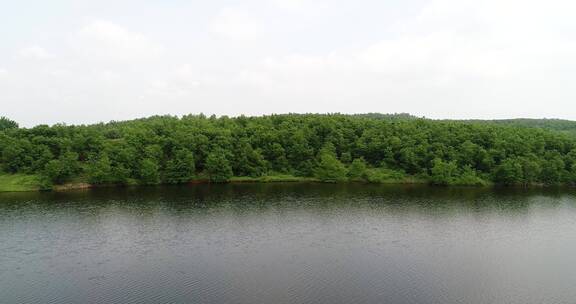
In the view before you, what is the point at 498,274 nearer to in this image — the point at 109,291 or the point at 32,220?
the point at 109,291

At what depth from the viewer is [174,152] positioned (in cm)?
7162

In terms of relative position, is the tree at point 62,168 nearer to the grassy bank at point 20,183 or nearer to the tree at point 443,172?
the grassy bank at point 20,183

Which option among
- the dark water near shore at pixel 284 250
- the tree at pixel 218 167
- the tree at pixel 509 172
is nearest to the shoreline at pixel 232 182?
the tree at pixel 509 172

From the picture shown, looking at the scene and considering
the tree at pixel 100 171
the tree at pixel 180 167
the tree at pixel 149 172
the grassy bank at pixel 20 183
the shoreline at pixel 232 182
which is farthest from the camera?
the tree at pixel 180 167

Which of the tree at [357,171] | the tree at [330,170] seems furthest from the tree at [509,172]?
the tree at [330,170]

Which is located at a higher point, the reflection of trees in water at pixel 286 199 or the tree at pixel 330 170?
the tree at pixel 330 170

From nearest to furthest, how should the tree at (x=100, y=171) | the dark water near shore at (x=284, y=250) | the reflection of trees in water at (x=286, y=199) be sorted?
the dark water near shore at (x=284, y=250) < the reflection of trees in water at (x=286, y=199) < the tree at (x=100, y=171)

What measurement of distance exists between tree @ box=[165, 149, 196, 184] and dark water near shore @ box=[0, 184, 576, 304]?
13588 millimetres

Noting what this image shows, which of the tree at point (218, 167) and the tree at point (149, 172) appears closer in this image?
the tree at point (149, 172)

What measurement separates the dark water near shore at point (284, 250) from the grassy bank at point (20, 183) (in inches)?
242

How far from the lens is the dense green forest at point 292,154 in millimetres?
66250

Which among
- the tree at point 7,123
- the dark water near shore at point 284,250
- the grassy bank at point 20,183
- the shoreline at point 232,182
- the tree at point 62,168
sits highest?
the tree at point 7,123

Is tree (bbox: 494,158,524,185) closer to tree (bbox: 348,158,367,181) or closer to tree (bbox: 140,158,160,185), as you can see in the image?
tree (bbox: 348,158,367,181)

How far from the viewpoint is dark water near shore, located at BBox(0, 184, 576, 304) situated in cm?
2667
